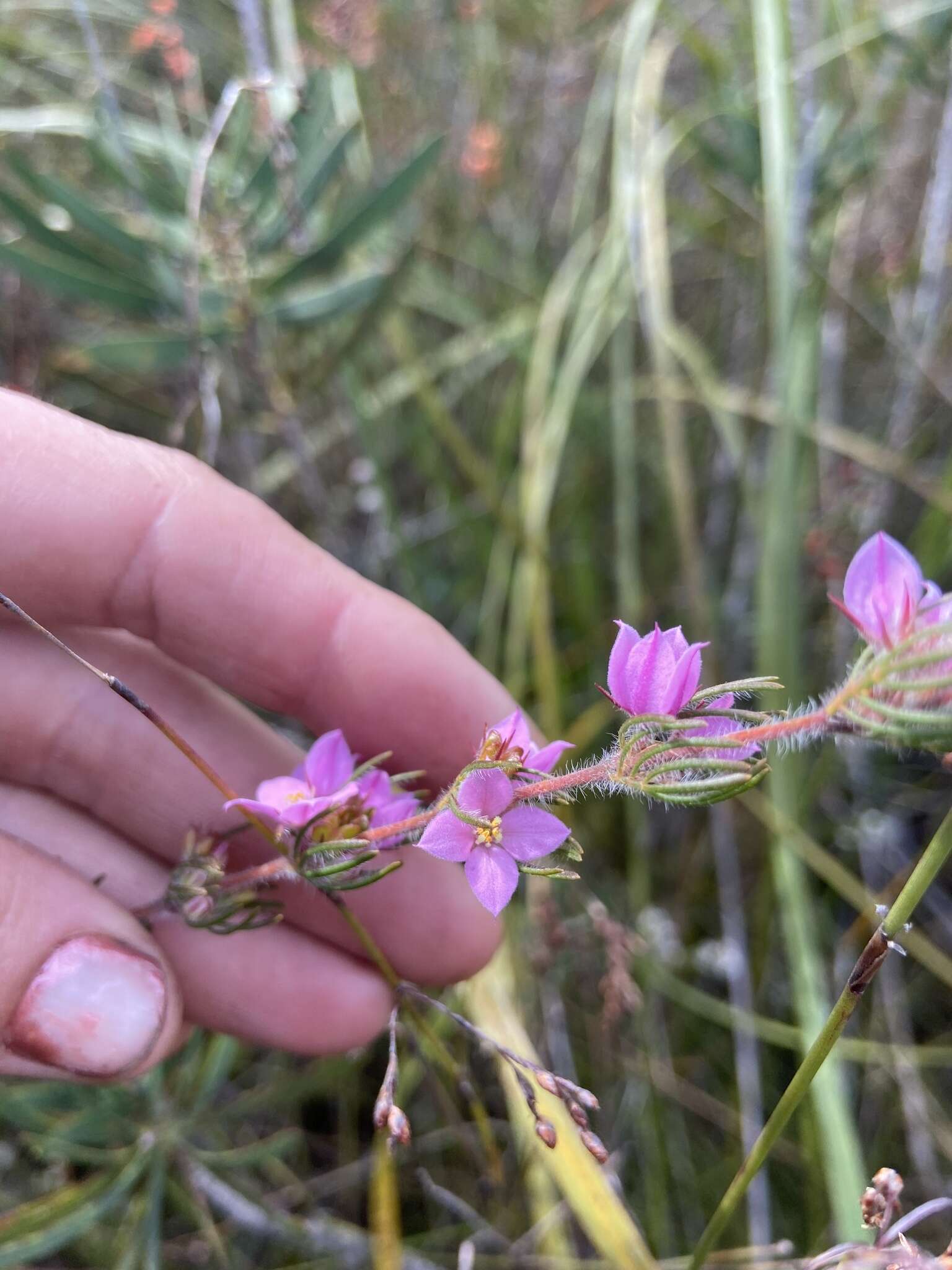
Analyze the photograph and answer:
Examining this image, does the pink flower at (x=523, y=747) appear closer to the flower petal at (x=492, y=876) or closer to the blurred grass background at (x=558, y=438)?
the flower petal at (x=492, y=876)

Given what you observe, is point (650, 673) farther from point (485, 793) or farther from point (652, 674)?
point (485, 793)

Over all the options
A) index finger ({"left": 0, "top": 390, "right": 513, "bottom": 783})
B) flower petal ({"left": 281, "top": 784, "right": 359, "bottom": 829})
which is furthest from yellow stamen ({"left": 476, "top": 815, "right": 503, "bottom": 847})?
index finger ({"left": 0, "top": 390, "right": 513, "bottom": 783})

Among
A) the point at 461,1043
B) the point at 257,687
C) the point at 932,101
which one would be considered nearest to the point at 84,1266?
the point at 461,1043

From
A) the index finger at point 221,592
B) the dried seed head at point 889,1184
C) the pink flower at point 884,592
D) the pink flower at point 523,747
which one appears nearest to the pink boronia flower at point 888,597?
the pink flower at point 884,592

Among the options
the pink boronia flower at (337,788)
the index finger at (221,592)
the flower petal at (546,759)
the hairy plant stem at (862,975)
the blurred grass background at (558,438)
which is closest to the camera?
the hairy plant stem at (862,975)

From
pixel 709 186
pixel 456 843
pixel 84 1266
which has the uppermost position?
pixel 709 186

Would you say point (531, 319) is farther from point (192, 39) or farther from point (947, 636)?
point (947, 636)

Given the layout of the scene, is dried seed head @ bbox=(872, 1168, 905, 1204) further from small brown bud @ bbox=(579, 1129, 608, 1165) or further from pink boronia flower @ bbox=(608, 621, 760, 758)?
pink boronia flower @ bbox=(608, 621, 760, 758)

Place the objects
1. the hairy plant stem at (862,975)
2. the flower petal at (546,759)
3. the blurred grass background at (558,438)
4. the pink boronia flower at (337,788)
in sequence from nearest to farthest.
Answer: the hairy plant stem at (862,975) < the flower petal at (546,759) < the pink boronia flower at (337,788) < the blurred grass background at (558,438)
